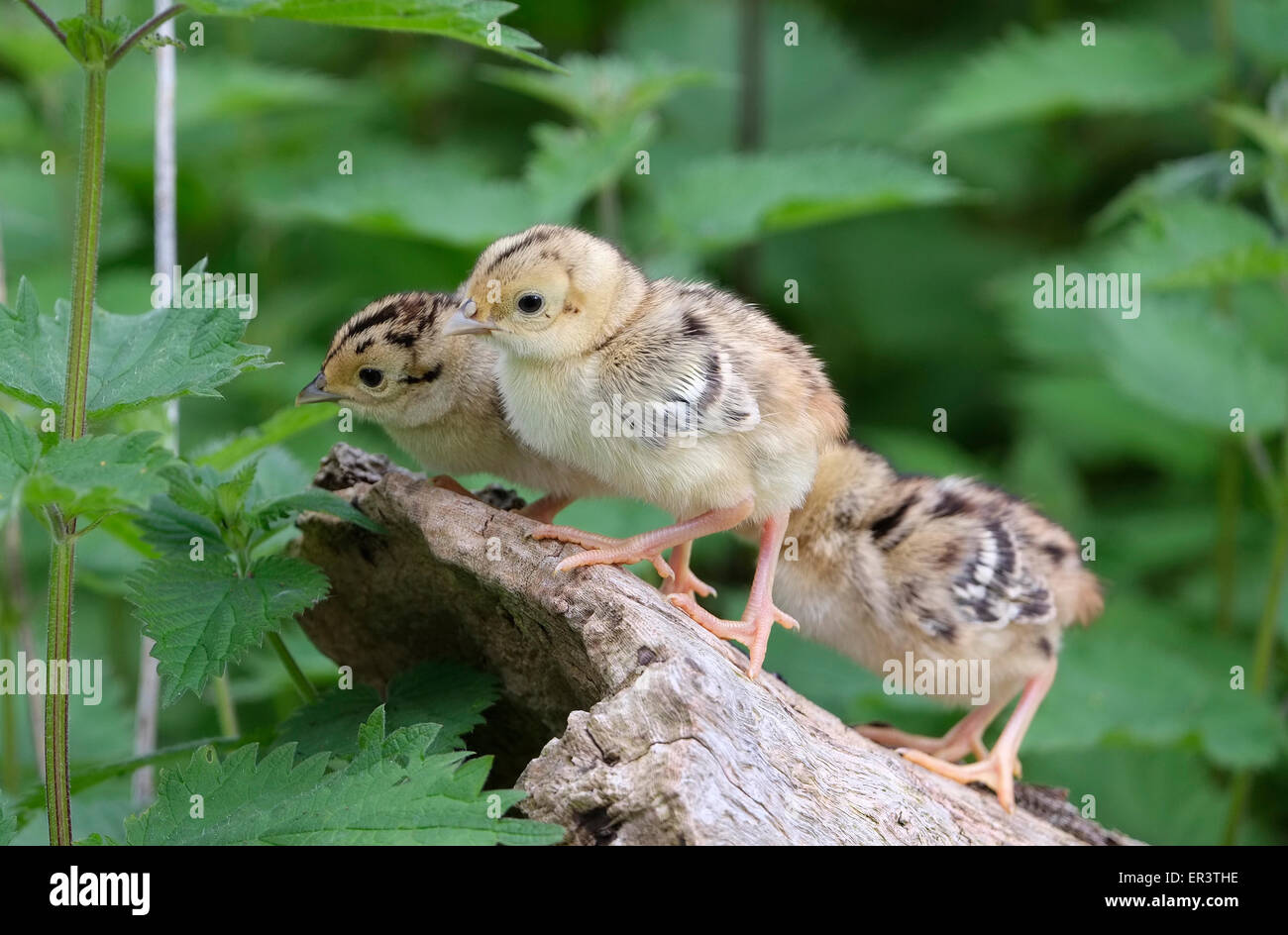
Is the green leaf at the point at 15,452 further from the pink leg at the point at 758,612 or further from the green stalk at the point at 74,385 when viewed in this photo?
the pink leg at the point at 758,612

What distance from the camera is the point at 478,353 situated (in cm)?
369

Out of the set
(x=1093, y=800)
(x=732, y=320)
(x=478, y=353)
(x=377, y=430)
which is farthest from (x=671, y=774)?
(x=377, y=430)

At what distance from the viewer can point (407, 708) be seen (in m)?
3.07

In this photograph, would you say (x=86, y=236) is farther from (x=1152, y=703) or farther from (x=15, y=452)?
(x=1152, y=703)

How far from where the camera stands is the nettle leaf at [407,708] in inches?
117

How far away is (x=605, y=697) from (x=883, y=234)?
610 centimetres

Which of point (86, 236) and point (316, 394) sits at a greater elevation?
point (86, 236)

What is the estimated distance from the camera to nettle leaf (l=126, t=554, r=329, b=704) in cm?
269

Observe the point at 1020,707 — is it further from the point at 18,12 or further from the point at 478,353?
the point at 18,12

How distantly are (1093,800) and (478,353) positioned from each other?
3073 mm

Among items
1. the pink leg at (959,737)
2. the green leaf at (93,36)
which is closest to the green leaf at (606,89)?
the pink leg at (959,737)

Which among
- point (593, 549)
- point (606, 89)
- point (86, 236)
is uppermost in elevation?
point (606, 89)

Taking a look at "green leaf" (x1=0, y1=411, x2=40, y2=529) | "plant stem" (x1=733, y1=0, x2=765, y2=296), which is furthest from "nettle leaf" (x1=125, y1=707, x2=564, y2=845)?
"plant stem" (x1=733, y1=0, x2=765, y2=296)

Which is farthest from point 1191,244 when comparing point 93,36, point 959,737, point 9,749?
point 9,749
